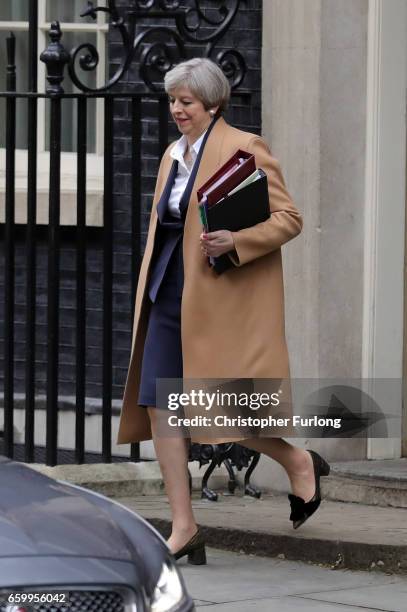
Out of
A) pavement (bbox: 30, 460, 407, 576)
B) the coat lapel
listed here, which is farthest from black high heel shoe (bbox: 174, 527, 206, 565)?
the coat lapel

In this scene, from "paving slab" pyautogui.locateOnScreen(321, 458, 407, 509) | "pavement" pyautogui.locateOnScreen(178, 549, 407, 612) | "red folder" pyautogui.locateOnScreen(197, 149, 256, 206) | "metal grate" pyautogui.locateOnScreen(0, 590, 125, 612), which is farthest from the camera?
"paving slab" pyautogui.locateOnScreen(321, 458, 407, 509)

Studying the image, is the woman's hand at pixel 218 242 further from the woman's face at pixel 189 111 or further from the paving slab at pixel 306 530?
the paving slab at pixel 306 530

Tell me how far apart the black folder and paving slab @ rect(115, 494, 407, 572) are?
4.08ft

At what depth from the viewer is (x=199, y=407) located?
7.09 metres

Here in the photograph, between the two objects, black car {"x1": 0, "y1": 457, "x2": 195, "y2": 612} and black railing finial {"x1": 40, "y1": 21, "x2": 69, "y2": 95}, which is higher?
black railing finial {"x1": 40, "y1": 21, "x2": 69, "y2": 95}

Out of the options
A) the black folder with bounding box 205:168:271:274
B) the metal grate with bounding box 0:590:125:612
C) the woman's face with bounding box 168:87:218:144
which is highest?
the woman's face with bounding box 168:87:218:144

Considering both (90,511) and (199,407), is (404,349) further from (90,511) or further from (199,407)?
(90,511)

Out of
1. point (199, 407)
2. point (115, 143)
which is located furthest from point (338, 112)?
point (199, 407)

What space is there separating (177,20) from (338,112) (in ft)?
3.02

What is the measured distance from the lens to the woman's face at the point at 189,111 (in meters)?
7.09

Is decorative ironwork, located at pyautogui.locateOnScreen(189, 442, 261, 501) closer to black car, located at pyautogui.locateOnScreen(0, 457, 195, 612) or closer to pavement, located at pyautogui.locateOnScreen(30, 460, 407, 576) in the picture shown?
pavement, located at pyautogui.locateOnScreen(30, 460, 407, 576)

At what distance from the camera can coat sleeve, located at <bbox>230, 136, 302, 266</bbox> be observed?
6.95 metres

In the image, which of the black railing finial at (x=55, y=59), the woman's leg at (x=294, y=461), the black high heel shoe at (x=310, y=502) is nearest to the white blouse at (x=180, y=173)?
the woman's leg at (x=294, y=461)

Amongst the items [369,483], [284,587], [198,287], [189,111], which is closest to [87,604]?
[284,587]
